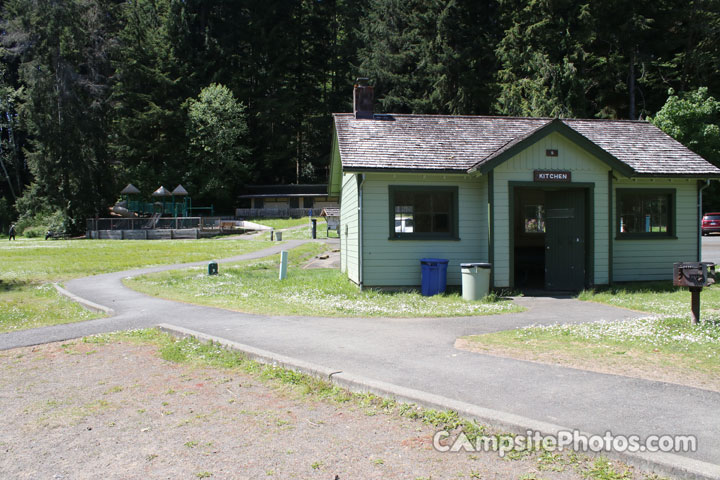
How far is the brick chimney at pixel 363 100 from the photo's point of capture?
55.2 ft

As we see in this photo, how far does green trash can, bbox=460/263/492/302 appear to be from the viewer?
12898 millimetres

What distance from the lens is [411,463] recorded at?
13.1 ft

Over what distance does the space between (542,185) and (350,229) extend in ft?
19.2

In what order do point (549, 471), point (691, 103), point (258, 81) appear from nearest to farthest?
point (549, 471) → point (691, 103) → point (258, 81)

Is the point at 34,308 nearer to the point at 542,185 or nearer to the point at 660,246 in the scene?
the point at 542,185

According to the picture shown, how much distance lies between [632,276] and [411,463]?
539 inches

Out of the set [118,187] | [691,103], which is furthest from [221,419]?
[118,187]

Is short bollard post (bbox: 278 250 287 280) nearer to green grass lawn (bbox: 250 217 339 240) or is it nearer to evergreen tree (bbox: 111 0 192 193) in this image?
green grass lawn (bbox: 250 217 339 240)

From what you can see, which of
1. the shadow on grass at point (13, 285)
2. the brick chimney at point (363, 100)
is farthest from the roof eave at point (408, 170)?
the shadow on grass at point (13, 285)

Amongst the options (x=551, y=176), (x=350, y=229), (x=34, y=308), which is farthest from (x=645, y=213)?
(x=34, y=308)

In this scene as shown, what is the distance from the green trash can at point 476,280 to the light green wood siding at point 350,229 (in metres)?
3.03

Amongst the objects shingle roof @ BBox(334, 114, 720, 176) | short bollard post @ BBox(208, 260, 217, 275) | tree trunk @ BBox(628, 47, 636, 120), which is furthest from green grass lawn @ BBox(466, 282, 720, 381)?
tree trunk @ BBox(628, 47, 636, 120)

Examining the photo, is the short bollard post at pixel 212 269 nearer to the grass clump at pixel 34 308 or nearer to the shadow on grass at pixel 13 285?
the grass clump at pixel 34 308

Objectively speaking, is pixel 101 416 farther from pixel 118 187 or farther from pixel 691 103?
pixel 118 187
